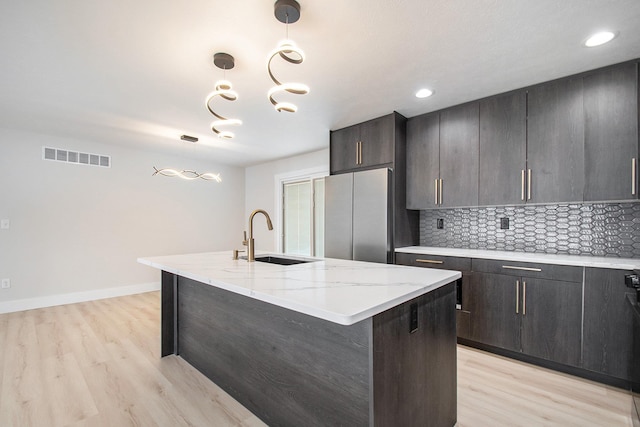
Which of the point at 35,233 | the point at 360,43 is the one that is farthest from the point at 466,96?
the point at 35,233

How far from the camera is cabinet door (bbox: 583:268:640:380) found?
202cm

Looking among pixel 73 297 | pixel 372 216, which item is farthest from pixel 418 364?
pixel 73 297

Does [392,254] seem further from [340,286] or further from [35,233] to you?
[35,233]

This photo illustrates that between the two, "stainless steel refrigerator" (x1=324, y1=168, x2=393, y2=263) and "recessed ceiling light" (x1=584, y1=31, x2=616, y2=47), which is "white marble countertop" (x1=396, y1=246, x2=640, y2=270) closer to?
"stainless steel refrigerator" (x1=324, y1=168, x2=393, y2=263)

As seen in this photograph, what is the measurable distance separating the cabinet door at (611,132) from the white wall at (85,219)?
565 cm

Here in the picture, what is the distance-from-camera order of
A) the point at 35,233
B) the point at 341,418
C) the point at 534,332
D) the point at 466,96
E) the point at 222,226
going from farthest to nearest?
the point at 222,226 → the point at 35,233 → the point at 466,96 → the point at 534,332 → the point at 341,418

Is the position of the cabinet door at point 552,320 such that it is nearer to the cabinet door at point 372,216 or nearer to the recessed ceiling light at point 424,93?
the cabinet door at point 372,216

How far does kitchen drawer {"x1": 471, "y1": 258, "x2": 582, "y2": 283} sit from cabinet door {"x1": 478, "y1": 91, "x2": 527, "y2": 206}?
0.60 meters

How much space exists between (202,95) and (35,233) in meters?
3.36

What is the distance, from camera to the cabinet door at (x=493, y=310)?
2.46m

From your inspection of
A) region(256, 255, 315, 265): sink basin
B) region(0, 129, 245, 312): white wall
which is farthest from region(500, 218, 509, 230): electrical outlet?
region(0, 129, 245, 312): white wall

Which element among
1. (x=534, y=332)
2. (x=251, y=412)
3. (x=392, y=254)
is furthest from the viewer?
(x=392, y=254)

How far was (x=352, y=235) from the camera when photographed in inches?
135

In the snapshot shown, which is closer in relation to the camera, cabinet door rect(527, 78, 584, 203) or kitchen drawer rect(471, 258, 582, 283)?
kitchen drawer rect(471, 258, 582, 283)
